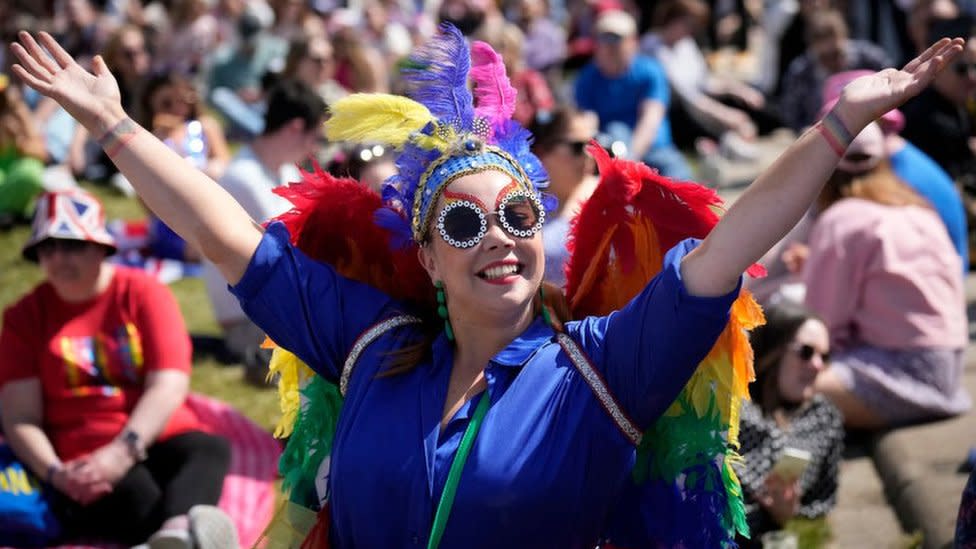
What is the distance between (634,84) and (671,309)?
20.5 ft

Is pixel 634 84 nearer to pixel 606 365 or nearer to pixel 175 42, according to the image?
pixel 175 42

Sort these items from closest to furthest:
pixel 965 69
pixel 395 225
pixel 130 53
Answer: pixel 395 225, pixel 965 69, pixel 130 53

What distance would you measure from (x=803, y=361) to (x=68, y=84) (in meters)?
2.79

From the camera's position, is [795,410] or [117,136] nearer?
[117,136]

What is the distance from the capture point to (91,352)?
16.1 ft

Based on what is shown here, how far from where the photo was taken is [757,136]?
10.6 m

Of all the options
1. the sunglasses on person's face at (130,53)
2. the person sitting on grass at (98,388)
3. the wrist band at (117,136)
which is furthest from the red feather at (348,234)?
the sunglasses on person's face at (130,53)

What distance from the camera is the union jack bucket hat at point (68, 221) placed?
488cm

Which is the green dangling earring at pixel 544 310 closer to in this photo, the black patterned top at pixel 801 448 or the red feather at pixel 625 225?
the red feather at pixel 625 225

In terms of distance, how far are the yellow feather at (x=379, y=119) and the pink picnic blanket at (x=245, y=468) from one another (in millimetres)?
2186

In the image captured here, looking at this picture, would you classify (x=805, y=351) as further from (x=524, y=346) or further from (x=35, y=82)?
(x=35, y=82)

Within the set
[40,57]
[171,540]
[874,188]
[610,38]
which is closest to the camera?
[40,57]

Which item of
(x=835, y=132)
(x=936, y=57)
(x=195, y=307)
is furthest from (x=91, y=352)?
(x=936, y=57)

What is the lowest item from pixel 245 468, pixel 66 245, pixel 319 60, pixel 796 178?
pixel 245 468
